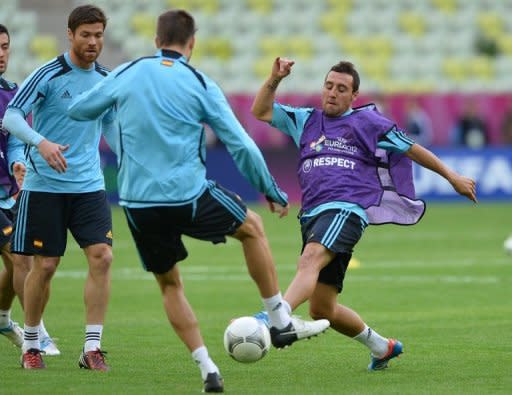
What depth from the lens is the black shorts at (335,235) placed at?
8.41 metres

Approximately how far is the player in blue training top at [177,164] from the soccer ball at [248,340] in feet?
0.28

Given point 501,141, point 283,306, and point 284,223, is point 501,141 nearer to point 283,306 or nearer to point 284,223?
point 284,223

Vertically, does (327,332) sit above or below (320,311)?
below

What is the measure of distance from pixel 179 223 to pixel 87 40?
6.37 feet

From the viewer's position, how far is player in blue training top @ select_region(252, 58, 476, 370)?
862 centimetres

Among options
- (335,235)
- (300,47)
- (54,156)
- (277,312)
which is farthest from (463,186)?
(300,47)

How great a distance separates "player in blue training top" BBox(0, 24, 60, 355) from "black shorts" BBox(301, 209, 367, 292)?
2317mm

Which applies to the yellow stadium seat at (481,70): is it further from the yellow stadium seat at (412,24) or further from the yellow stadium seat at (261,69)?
the yellow stadium seat at (261,69)

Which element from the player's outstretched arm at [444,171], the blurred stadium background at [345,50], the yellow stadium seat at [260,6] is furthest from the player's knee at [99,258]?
the yellow stadium seat at [260,6]

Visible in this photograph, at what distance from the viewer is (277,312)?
7.59 metres

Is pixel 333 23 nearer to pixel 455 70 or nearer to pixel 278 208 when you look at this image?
pixel 455 70

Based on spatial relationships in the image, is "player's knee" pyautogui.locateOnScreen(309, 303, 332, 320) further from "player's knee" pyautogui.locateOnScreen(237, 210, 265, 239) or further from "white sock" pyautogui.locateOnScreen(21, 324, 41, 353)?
"white sock" pyautogui.locateOnScreen(21, 324, 41, 353)

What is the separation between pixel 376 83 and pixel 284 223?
343 inches

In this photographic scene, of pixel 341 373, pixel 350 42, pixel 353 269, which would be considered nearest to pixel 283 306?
pixel 341 373
